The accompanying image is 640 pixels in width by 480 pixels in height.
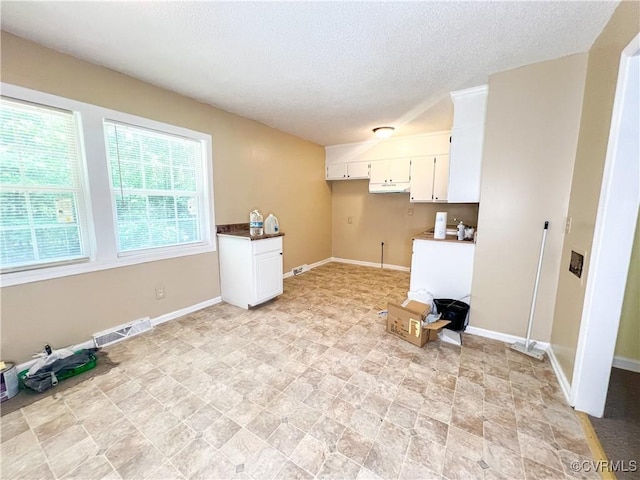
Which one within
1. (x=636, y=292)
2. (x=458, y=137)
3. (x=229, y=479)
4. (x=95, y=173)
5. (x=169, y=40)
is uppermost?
(x=169, y=40)

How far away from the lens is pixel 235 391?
1822 mm

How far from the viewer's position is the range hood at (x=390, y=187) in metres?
4.42

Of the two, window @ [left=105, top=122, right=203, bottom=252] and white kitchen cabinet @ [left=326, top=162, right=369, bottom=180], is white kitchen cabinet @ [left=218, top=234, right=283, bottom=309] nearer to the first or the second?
window @ [left=105, top=122, right=203, bottom=252]

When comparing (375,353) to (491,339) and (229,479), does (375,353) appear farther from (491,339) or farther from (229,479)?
(229,479)

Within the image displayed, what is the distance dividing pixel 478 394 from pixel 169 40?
3.45 metres

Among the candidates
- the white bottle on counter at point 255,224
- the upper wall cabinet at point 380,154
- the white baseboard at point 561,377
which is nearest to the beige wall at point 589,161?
the white baseboard at point 561,377

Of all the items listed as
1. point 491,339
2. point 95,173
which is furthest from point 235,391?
point 491,339

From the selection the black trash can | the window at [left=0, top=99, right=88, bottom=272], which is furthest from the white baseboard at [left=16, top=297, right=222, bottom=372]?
the black trash can

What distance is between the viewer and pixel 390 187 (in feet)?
15.0

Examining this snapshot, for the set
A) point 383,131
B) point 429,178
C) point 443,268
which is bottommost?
point 443,268

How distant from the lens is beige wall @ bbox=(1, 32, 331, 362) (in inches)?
77.0

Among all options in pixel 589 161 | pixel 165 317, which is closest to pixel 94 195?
pixel 165 317
